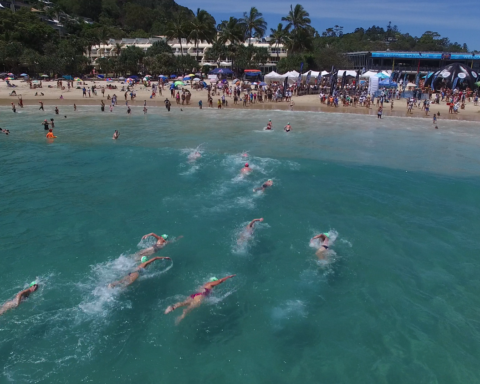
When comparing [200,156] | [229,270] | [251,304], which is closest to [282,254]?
[229,270]

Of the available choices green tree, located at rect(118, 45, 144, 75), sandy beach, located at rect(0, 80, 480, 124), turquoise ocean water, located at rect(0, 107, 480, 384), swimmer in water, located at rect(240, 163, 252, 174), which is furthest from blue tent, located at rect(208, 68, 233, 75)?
swimmer in water, located at rect(240, 163, 252, 174)

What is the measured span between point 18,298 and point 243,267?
5.86 meters

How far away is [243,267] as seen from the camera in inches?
431

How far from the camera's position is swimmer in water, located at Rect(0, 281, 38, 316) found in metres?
8.99

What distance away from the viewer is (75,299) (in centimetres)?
941

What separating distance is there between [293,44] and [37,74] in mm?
45596

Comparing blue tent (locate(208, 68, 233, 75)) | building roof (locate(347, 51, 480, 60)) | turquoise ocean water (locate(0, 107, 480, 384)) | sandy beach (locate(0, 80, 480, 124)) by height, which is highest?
building roof (locate(347, 51, 480, 60))

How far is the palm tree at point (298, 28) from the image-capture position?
66.6 meters

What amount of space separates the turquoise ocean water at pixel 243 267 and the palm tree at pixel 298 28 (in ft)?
171

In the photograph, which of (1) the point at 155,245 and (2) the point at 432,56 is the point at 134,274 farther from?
(2) the point at 432,56

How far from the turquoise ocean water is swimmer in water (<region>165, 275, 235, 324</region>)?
0.56ft

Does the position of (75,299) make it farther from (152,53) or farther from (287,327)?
(152,53)

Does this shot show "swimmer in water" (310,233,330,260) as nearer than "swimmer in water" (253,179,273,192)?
Yes

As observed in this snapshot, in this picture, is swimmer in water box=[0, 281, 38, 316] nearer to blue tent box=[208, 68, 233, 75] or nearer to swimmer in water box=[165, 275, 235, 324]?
swimmer in water box=[165, 275, 235, 324]
